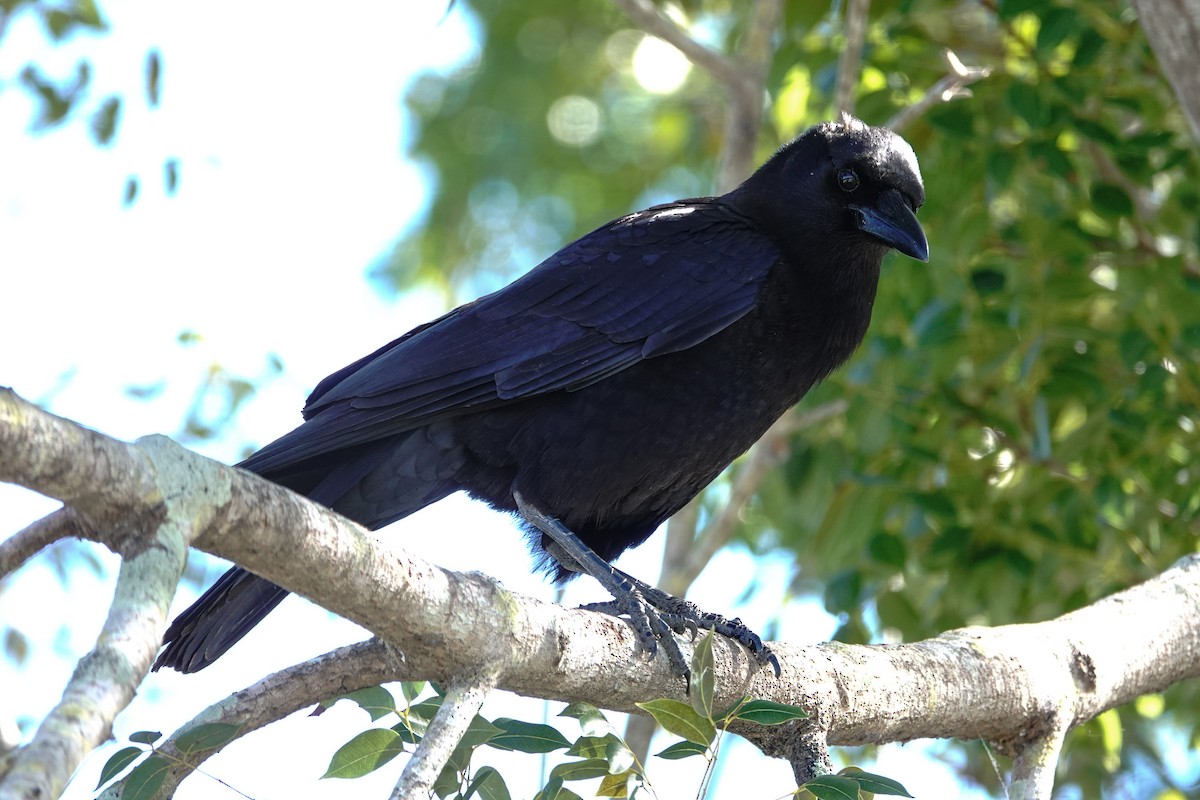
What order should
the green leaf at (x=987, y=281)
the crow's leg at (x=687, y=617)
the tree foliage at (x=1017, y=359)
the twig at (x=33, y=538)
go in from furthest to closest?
1. the green leaf at (x=987, y=281)
2. the tree foliage at (x=1017, y=359)
3. the crow's leg at (x=687, y=617)
4. the twig at (x=33, y=538)

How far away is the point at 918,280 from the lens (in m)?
4.27

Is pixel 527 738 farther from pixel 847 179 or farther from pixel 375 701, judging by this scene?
pixel 847 179

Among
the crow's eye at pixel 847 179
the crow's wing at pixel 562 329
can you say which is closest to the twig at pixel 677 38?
the crow's wing at pixel 562 329

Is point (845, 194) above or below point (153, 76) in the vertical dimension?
above

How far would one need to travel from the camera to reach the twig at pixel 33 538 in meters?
1.95

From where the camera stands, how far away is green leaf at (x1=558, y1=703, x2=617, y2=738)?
2.47 meters

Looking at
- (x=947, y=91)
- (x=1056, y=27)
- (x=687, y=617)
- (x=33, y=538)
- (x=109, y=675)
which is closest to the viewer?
(x=109, y=675)

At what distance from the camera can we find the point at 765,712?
2.40 metres

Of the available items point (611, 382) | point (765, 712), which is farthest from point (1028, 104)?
point (765, 712)

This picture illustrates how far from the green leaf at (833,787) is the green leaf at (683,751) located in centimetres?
20

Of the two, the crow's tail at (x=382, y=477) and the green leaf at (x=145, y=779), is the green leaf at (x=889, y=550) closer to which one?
the crow's tail at (x=382, y=477)

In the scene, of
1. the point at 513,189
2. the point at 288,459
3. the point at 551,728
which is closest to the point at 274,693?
the point at 551,728

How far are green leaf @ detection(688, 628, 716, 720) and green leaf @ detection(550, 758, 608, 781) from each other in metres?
0.22

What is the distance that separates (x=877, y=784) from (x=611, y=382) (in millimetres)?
1637
